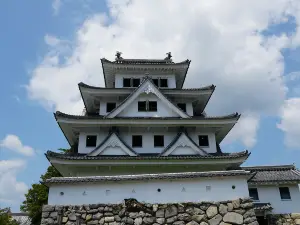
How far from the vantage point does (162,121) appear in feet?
51.7

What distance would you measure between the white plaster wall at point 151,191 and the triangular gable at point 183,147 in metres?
4.46

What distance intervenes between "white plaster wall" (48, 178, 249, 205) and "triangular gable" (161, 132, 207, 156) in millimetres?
4457

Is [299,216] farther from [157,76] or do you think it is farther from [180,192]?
[157,76]

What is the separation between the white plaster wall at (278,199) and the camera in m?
16.9

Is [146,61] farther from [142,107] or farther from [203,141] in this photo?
[203,141]

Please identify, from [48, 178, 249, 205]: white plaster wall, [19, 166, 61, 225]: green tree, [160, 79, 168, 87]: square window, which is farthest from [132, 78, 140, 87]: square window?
[19, 166, 61, 225]: green tree

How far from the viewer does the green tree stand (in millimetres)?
24109

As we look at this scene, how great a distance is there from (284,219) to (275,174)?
2992 millimetres

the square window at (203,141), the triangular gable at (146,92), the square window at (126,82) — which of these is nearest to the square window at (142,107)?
the triangular gable at (146,92)

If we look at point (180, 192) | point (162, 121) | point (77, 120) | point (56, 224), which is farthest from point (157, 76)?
point (56, 224)

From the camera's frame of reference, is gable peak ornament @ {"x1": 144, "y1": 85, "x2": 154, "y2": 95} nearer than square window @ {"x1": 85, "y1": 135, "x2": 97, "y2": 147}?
No

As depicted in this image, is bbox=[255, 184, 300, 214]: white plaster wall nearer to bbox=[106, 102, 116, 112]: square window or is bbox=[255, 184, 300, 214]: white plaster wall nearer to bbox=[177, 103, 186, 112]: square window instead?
bbox=[177, 103, 186, 112]: square window

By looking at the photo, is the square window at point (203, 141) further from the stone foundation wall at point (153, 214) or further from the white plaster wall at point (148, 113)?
the stone foundation wall at point (153, 214)

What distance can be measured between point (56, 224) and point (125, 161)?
4789 millimetres
